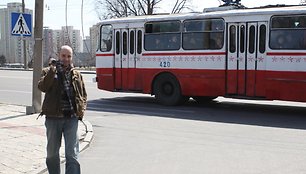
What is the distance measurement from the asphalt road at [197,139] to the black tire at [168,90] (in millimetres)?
314

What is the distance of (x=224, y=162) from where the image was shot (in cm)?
726

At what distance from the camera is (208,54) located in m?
14.0

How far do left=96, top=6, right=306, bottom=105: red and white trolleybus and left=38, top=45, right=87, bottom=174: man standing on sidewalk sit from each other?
8321 mm

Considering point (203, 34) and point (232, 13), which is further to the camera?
point (203, 34)

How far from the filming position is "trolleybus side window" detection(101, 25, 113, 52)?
16.6 metres

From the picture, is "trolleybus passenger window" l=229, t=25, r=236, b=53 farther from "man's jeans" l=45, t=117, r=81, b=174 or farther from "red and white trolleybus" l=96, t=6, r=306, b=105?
"man's jeans" l=45, t=117, r=81, b=174

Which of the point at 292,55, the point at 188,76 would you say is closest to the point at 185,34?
the point at 188,76

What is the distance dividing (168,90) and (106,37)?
3488 millimetres

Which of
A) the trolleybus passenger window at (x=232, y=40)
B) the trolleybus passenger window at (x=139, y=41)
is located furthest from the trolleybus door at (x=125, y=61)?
the trolleybus passenger window at (x=232, y=40)

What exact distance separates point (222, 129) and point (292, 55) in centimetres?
347

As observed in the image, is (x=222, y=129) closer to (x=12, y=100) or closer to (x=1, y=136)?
(x=1, y=136)

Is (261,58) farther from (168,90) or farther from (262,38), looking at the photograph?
(168,90)

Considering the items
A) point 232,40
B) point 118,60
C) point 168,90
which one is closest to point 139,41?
point 118,60

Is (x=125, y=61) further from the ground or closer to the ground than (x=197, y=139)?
further from the ground
